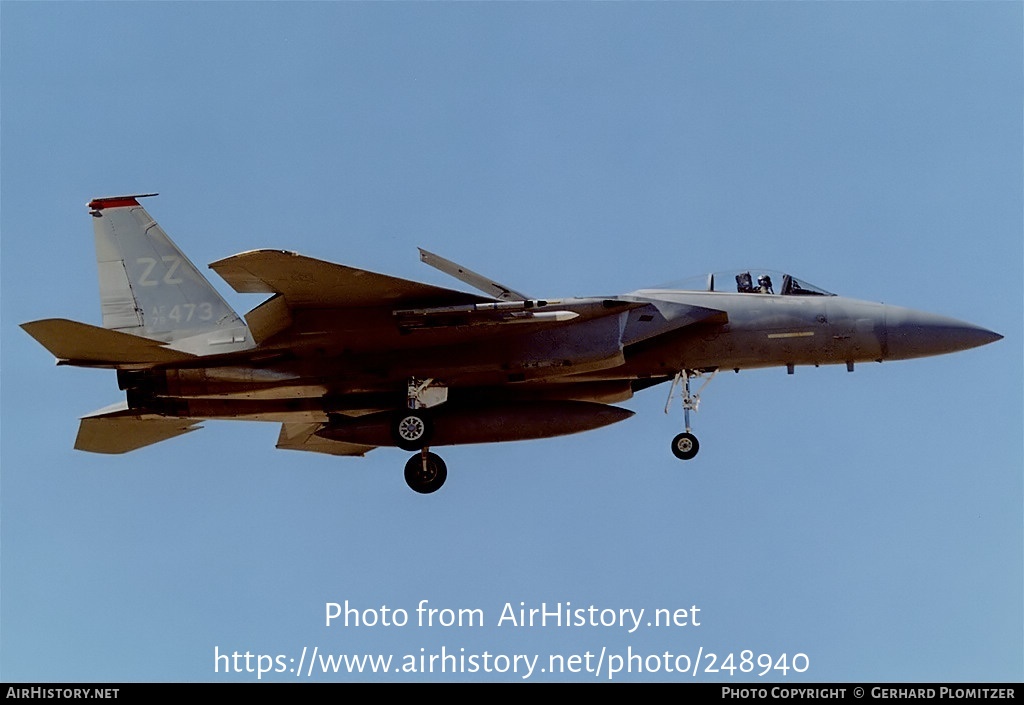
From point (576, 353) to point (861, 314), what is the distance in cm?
381

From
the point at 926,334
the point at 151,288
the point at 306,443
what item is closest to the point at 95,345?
the point at 151,288

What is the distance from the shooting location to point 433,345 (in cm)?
1858

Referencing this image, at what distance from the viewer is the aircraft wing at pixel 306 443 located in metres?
21.6

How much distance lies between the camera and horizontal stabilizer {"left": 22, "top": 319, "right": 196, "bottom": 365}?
1722cm

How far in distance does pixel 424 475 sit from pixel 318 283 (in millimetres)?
3290

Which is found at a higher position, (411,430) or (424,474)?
(411,430)

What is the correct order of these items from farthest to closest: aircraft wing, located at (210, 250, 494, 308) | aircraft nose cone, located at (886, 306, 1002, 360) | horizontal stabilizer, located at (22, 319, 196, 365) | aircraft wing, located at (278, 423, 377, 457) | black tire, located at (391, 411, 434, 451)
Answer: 1. aircraft wing, located at (278, 423, 377, 457)
2. aircraft nose cone, located at (886, 306, 1002, 360)
3. black tire, located at (391, 411, 434, 451)
4. horizontal stabilizer, located at (22, 319, 196, 365)
5. aircraft wing, located at (210, 250, 494, 308)

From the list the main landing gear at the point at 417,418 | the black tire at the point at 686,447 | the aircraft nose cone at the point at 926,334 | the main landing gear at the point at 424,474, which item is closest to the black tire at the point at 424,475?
the main landing gear at the point at 424,474

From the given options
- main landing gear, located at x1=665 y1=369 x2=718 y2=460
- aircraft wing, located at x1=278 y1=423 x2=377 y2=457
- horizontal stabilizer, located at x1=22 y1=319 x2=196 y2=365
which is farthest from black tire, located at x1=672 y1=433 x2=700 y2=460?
horizontal stabilizer, located at x1=22 y1=319 x2=196 y2=365

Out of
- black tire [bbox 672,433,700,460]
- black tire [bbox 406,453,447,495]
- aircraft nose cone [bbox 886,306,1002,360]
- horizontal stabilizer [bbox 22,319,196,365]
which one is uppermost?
aircraft nose cone [bbox 886,306,1002,360]

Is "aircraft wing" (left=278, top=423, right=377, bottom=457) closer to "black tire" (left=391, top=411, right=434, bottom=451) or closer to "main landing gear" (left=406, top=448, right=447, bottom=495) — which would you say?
"main landing gear" (left=406, top=448, right=447, bottom=495)

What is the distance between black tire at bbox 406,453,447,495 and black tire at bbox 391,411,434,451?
2.17 feet

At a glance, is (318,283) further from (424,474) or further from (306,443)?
(306,443)

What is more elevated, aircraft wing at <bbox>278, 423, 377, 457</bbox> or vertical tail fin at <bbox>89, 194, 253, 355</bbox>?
→ vertical tail fin at <bbox>89, 194, 253, 355</bbox>
